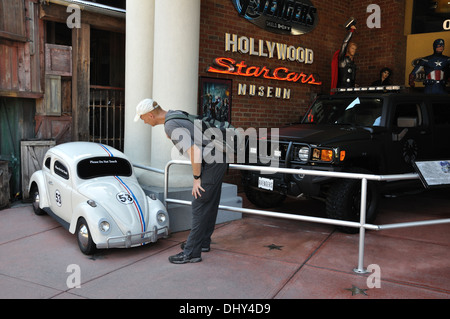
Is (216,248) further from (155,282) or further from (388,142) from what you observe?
(388,142)

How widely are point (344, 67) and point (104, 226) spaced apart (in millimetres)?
7334

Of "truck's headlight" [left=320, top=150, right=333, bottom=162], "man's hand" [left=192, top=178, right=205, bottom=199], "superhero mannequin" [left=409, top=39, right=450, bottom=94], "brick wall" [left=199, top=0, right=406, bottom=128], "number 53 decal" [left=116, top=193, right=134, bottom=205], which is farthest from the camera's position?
"superhero mannequin" [left=409, top=39, right=450, bottom=94]

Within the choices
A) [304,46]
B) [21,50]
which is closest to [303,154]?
[21,50]

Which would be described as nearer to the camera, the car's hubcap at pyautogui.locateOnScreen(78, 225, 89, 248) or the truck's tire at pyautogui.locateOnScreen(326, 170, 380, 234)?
the car's hubcap at pyautogui.locateOnScreen(78, 225, 89, 248)

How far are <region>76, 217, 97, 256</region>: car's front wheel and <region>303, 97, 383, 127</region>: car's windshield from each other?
3999 mm

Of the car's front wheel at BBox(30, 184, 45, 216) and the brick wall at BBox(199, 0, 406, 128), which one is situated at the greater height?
the brick wall at BBox(199, 0, 406, 128)

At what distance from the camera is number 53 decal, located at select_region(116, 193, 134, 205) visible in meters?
4.99

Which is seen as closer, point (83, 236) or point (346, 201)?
point (83, 236)

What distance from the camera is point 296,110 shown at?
10.4 meters

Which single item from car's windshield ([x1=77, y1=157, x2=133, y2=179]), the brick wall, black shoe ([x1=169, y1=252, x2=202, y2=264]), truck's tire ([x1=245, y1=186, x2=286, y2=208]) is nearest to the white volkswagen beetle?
car's windshield ([x1=77, y1=157, x2=133, y2=179])

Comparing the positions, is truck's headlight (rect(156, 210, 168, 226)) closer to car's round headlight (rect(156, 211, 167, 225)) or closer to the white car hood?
car's round headlight (rect(156, 211, 167, 225))

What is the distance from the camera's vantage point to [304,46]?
34.1ft

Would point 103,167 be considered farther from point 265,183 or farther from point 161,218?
point 265,183

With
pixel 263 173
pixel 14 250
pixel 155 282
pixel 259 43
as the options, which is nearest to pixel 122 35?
pixel 259 43
